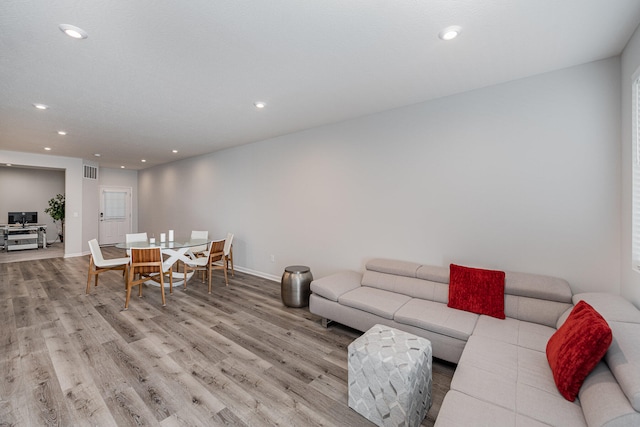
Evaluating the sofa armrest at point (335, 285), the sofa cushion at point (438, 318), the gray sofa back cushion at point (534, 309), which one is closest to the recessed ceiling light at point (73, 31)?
the sofa armrest at point (335, 285)

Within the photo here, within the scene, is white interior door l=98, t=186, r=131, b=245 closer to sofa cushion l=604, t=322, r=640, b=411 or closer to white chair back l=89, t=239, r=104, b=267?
white chair back l=89, t=239, r=104, b=267

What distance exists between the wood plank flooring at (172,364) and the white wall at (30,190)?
6899 millimetres

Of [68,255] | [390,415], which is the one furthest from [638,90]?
[68,255]

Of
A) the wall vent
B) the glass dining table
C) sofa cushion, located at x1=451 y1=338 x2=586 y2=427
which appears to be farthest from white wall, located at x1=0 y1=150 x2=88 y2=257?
sofa cushion, located at x1=451 y1=338 x2=586 y2=427

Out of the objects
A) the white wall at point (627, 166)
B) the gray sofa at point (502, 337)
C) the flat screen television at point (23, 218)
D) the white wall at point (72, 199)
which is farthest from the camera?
the flat screen television at point (23, 218)

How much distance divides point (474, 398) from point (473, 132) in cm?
263

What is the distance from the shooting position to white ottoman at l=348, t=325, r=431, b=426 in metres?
1.69

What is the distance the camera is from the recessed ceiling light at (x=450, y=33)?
1.98 meters

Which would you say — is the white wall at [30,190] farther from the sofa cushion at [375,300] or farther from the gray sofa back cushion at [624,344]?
the gray sofa back cushion at [624,344]

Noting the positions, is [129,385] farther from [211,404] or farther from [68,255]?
[68,255]

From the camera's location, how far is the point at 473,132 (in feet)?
10.0

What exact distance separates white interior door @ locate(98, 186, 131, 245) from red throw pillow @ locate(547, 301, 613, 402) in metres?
11.5

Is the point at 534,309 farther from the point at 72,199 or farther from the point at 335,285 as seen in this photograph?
the point at 72,199

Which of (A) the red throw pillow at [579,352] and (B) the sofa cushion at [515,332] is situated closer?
(A) the red throw pillow at [579,352]
